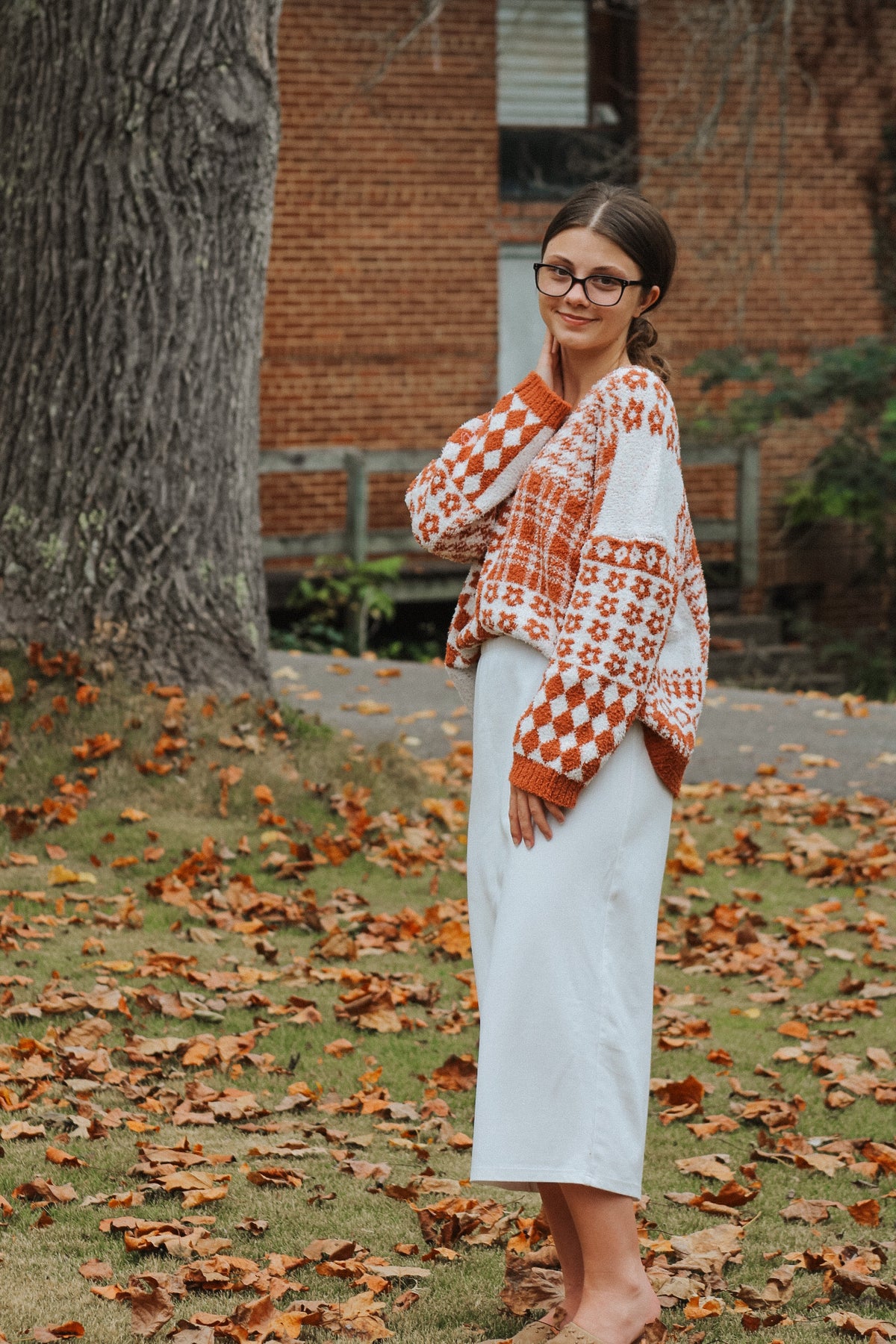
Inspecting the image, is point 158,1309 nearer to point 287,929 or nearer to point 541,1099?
point 541,1099

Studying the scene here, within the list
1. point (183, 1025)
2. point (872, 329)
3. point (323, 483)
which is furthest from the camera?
point (872, 329)

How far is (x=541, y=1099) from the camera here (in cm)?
265

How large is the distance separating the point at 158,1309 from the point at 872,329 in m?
14.0

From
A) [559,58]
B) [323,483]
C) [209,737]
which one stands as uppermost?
[559,58]

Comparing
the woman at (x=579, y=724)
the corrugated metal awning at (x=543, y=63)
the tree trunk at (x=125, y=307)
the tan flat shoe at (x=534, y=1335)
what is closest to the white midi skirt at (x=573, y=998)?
the woman at (x=579, y=724)

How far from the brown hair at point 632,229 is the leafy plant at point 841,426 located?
35.0 ft

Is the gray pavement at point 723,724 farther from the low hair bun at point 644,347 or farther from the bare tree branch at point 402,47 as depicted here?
the bare tree branch at point 402,47

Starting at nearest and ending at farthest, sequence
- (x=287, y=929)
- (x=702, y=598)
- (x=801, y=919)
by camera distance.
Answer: (x=702, y=598) < (x=287, y=929) < (x=801, y=919)

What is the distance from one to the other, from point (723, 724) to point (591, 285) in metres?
6.25

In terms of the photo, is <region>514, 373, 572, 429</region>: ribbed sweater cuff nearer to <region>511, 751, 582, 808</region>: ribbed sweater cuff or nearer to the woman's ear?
the woman's ear

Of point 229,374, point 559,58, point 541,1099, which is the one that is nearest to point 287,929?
point 229,374

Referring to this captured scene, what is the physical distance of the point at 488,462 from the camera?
2775mm

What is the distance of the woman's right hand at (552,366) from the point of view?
2.84 metres

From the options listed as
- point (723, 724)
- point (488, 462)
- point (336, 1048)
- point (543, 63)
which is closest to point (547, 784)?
point (488, 462)
